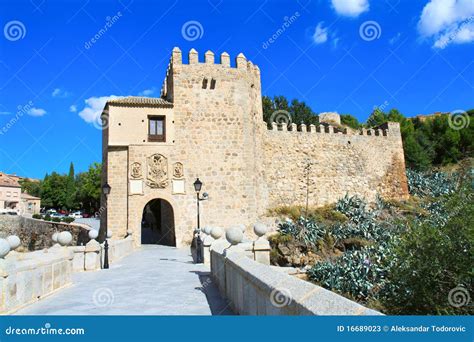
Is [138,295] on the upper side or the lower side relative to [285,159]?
lower

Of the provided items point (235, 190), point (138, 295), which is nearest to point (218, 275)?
point (138, 295)

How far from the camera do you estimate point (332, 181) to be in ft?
80.3

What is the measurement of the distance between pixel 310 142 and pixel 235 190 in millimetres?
7799

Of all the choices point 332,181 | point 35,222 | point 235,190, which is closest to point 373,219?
point 332,181

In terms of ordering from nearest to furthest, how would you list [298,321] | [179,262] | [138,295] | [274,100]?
[298,321] < [138,295] < [179,262] < [274,100]

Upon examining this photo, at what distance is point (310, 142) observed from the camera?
24094 millimetres

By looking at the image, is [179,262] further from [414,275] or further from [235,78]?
[235,78]

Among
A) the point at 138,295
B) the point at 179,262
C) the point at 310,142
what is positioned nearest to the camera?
the point at 138,295

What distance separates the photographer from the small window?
59.7ft

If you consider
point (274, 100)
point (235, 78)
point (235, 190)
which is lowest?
point (235, 190)

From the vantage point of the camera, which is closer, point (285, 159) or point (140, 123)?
point (140, 123)
